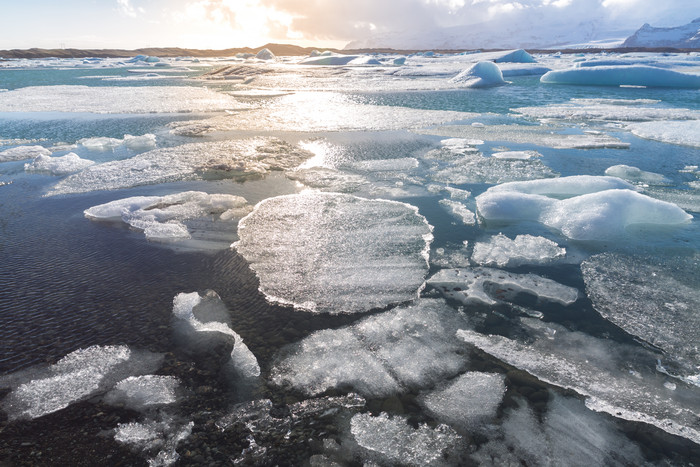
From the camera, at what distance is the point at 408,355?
2420mm

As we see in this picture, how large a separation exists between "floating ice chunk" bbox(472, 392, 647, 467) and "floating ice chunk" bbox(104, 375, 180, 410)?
1.64 metres

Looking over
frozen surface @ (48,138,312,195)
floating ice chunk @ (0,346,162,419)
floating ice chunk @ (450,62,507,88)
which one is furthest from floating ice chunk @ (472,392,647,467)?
floating ice chunk @ (450,62,507,88)

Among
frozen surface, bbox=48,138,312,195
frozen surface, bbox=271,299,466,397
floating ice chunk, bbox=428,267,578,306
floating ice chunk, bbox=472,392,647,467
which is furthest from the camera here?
frozen surface, bbox=48,138,312,195

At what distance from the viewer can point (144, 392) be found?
7.06 ft

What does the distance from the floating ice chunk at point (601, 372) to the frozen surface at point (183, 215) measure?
2724 millimetres

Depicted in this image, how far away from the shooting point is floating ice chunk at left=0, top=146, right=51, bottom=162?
6.84 metres

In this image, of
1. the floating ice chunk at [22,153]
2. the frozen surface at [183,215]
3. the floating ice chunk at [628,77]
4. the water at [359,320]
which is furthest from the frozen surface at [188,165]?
the floating ice chunk at [628,77]

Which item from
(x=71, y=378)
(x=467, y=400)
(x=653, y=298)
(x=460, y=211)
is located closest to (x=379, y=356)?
(x=467, y=400)

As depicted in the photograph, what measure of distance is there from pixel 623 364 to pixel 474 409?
103 centimetres

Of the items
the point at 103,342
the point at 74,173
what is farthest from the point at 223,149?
the point at 103,342

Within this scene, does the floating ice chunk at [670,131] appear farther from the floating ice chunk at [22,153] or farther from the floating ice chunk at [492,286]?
the floating ice chunk at [22,153]

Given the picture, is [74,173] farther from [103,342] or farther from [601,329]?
[601,329]

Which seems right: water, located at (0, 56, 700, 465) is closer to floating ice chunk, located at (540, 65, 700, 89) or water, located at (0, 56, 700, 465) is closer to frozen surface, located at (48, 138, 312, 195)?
frozen surface, located at (48, 138, 312, 195)

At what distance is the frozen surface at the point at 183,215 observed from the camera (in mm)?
3965
